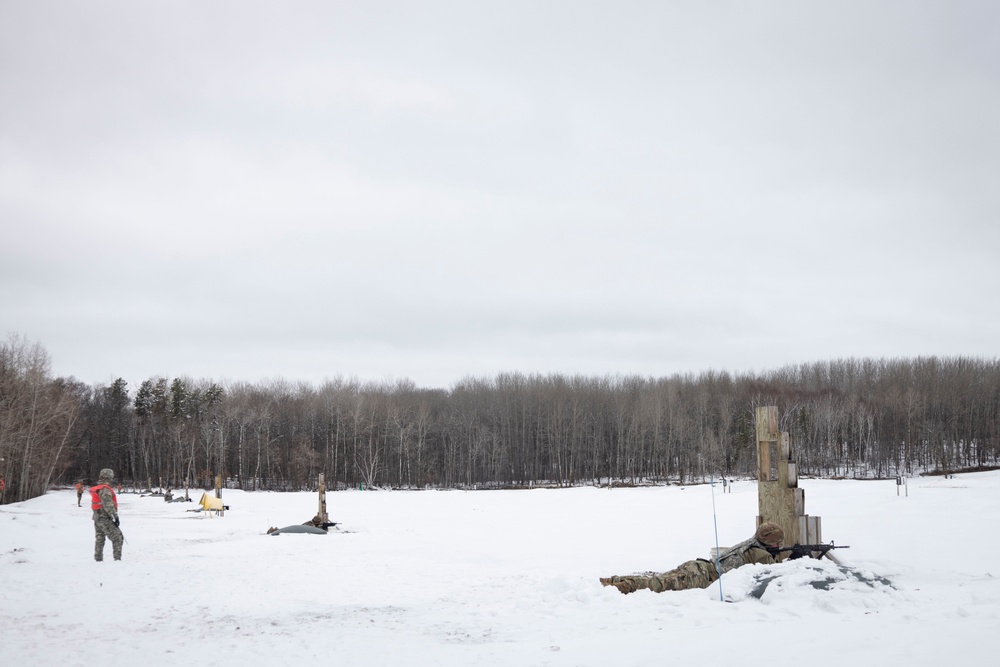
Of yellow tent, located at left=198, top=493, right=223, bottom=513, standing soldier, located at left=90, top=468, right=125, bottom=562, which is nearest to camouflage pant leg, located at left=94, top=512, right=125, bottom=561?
standing soldier, located at left=90, top=468, right=125, bottom=562

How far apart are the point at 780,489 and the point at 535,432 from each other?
79.2m

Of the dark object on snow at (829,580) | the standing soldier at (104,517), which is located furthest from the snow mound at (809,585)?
the standing soldier at (104,517)

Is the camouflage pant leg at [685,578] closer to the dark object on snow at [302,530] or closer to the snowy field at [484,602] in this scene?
the snowy field at [484,602]

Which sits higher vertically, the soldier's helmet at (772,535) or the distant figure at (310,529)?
the soldier's helmet at (772,535)

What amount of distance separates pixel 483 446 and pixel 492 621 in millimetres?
77338

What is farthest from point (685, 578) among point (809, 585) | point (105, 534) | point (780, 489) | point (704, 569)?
point (105, 534)

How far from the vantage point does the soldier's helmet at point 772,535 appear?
12.5 metres

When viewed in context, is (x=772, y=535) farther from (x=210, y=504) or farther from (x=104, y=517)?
(x=210, y=504)

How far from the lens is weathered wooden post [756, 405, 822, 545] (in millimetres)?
12617

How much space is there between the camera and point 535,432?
91.3 meters

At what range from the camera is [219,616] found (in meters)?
10.8

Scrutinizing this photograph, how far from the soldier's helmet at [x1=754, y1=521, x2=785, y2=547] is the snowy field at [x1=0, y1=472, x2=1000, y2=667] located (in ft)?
3.70

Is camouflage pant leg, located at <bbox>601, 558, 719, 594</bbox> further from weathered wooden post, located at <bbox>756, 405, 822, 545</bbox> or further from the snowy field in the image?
weathered wooden post, located at <bbox>756, 405, 822, 545</bbox>

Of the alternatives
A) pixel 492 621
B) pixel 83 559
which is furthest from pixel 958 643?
pixel 83 559
